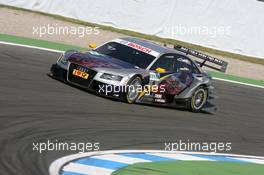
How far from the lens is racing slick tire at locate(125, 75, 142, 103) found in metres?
13.0

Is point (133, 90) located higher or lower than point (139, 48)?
lower

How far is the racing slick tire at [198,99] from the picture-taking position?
14.4 meters

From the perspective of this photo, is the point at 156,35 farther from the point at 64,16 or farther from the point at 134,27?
the point at 64,16

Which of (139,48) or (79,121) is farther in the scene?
(139,48)

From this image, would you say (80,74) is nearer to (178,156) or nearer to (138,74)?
(138,74)

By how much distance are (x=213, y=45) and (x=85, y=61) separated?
1250cm

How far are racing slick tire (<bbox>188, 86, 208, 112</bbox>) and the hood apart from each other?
178cm

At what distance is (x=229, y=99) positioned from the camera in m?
17.0

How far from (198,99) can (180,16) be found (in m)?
10.1

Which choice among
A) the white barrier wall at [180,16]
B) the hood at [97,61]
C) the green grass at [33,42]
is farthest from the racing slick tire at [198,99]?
the white barrier wall at [180,16]

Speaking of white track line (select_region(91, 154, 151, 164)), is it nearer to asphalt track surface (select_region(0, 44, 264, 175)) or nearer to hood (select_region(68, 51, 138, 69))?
asphalt track surface (select_region(0, 44, 264, 175))

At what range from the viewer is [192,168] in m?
9.64

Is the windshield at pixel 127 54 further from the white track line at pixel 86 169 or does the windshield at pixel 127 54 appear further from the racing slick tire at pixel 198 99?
the white track line at pixel 86 169

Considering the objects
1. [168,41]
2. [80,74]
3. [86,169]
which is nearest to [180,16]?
[168,41]
